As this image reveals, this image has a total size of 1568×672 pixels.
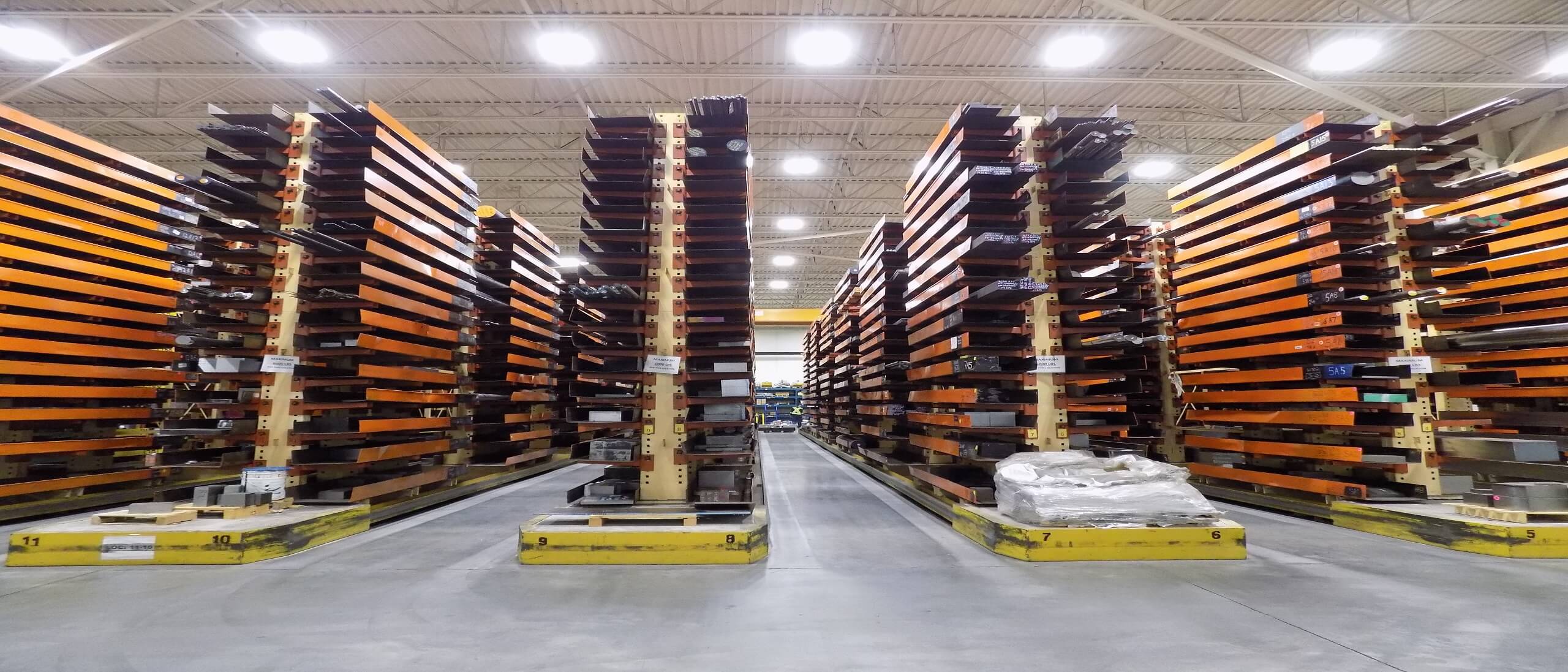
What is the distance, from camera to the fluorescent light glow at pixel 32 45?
8398 mm

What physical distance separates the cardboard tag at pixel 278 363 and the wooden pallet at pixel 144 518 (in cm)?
108

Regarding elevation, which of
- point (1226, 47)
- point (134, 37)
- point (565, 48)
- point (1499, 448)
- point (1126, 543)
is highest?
point (565, 48)

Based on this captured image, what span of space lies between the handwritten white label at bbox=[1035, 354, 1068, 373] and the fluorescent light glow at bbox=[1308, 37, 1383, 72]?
945 cm

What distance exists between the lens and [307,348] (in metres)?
4.59

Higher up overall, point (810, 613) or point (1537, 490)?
point (1537, 490)

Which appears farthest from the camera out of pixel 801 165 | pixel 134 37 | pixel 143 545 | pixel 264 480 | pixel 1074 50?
pixel 801 165

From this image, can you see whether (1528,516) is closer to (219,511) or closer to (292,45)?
(219,511)

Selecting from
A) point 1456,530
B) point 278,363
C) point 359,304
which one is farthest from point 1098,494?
point 278,363

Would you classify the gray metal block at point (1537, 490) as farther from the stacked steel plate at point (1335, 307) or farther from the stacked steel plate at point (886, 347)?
the stacked steel plate at point (886, 347)

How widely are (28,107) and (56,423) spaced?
36.8 feet

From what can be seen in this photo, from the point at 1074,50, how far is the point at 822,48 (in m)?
4.13

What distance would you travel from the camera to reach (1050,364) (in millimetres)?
4359

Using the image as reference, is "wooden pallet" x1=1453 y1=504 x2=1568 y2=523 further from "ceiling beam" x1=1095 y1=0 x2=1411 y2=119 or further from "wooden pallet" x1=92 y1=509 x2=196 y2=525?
"wooden pallet" x1=92 y1=509 x2=196 y2=525

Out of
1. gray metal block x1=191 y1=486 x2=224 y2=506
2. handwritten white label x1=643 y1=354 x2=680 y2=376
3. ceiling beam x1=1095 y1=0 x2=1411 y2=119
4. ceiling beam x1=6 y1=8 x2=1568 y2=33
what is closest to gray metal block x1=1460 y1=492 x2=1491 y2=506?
ceiling beam x1=1095 y1=0 x2=1411 y2=119
